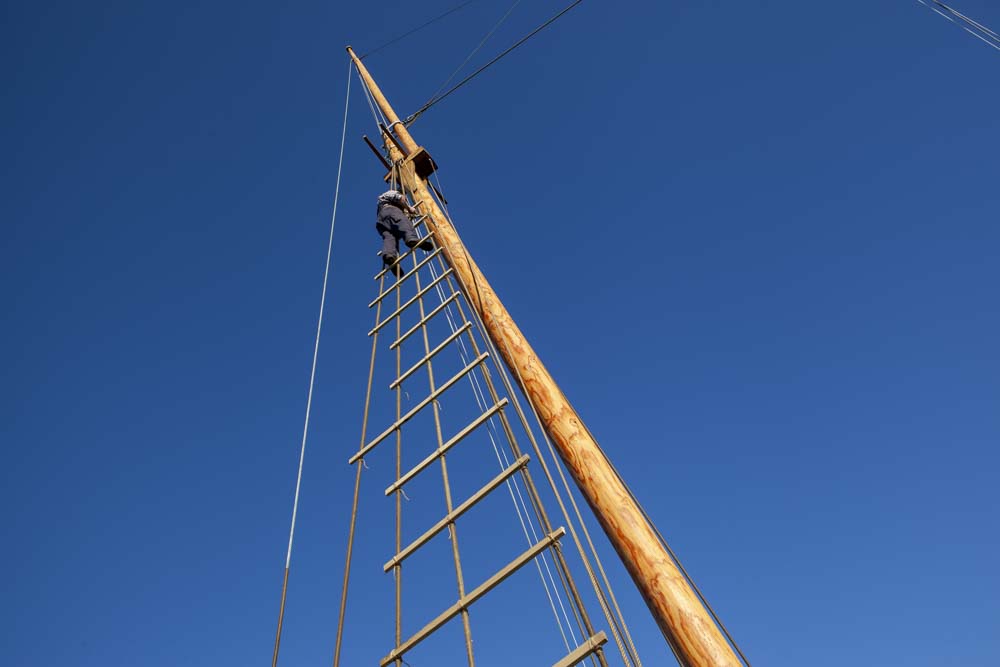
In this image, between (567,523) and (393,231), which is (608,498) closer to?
(567,523)

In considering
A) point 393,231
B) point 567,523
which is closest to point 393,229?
point 393,231

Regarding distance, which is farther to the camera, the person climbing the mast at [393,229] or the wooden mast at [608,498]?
the person climbing the mast at [393,229]

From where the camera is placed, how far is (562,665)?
2.64 meters

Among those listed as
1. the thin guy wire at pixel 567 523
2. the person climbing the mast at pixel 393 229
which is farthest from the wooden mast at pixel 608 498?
the person climbing the mast at pixel 393 229

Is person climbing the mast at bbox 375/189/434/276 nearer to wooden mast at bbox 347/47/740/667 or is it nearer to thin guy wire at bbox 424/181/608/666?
wooden mast at bbox 347/47/740/667

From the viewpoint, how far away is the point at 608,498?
9.46ft

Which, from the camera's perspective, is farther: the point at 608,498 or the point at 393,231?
the point at 393,231

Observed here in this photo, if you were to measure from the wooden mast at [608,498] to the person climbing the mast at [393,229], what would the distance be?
116 centimetres

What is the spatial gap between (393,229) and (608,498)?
3.86 m

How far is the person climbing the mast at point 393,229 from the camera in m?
5.96

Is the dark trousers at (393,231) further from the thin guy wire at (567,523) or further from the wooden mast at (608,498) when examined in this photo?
the thin guy wire at (567,523)

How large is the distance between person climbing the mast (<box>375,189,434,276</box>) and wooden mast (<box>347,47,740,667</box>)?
1.16 metres

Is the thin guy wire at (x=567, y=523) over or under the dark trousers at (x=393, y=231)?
under

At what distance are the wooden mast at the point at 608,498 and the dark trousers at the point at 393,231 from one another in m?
1.17
